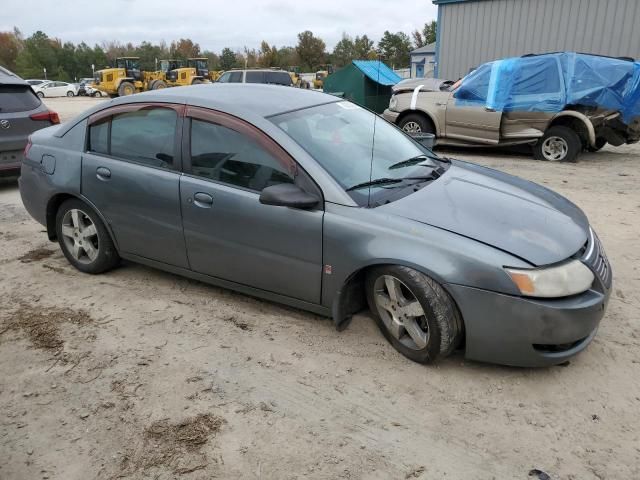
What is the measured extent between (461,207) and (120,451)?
7.29ft

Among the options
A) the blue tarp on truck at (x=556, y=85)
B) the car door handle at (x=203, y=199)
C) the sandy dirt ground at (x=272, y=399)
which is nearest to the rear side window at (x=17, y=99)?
the sandy dirt ground at (x=272, y=399)

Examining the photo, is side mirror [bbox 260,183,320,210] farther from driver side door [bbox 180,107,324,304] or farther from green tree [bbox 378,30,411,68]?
green tree [bbox 378,30,411,68]

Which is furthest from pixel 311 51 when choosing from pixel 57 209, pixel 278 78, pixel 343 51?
pixel 57 209

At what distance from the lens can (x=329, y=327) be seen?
3570 mm

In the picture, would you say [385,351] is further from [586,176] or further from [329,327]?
[586,176]

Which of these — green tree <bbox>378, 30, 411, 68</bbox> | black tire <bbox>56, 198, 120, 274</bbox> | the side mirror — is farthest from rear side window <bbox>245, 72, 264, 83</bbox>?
green tree <bbox>378, 30, 411, 68</bbox>

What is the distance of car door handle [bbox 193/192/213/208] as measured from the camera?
3.56 m

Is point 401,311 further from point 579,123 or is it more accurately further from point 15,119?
point 579,123

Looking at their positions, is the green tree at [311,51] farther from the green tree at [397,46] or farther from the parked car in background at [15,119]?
the parked car in background at [15,119]

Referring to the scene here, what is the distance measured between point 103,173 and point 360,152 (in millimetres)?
1973

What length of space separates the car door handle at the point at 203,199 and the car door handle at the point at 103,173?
89 centimetres

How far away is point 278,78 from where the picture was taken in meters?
22.2

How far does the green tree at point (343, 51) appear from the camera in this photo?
63938mm

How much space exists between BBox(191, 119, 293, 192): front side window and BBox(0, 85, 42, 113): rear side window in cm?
484
